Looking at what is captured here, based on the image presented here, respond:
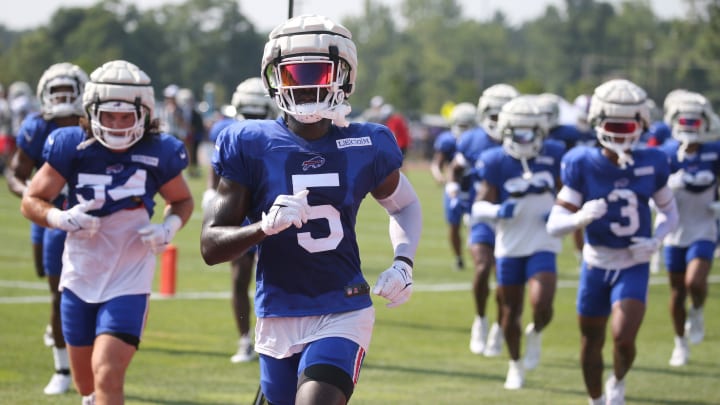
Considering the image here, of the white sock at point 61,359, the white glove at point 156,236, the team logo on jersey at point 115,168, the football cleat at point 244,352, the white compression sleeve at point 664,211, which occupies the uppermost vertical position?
the team logo on jersey at point 115,168

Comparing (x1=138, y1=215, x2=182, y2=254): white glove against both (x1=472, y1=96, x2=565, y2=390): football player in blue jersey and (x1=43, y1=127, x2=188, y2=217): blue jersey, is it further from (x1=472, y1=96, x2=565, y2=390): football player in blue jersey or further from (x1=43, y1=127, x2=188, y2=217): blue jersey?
(x1=472, y1=96, x2=565, y2=390): football player in blue jersey

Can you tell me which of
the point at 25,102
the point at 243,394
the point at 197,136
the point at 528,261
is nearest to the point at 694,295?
the point at 528,261

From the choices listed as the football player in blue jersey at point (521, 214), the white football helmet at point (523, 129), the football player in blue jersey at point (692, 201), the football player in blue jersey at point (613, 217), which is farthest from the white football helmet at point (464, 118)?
the football player in blue jersey at point (613, 217)

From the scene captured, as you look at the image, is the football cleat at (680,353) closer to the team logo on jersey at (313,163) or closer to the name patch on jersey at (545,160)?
the name patch on jersey at (545,160)

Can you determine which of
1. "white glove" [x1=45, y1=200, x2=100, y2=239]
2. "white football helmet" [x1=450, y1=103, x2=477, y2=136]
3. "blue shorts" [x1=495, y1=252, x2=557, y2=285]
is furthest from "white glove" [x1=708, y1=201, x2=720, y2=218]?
"white glove" [x1=45, y1=200, x2=100, y2=239]

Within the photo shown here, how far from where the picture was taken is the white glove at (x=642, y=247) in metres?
8.08

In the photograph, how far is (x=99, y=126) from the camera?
698 cm

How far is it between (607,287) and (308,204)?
12.1ft

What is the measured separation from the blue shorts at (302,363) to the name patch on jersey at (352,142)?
843 millimetres

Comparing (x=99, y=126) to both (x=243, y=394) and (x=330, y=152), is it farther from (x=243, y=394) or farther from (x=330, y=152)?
(x=243, y=394)

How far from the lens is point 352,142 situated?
5332 mm

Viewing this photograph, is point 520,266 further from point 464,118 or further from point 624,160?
point 464,118

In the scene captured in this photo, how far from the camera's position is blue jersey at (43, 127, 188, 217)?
7.04 meters

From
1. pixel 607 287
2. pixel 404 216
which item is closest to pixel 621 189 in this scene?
pixel 607 287
